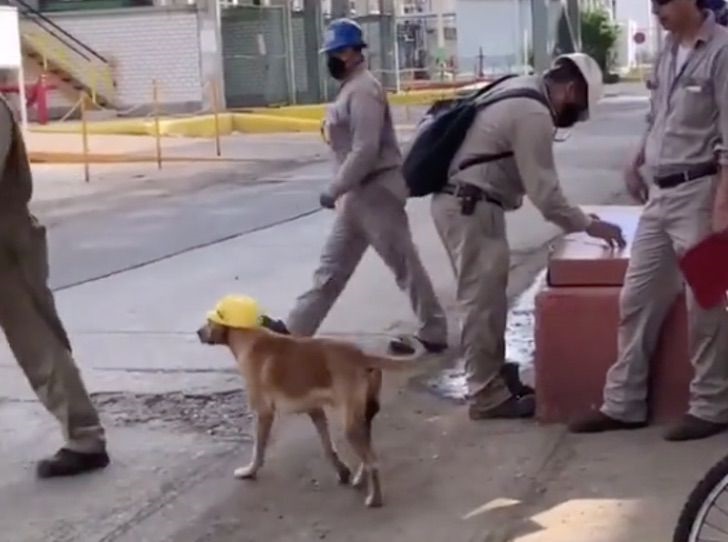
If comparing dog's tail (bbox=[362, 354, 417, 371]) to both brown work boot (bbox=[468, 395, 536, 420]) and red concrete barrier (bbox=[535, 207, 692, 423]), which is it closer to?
red concrete barrier (bbox=[535, 207, 692, 423])

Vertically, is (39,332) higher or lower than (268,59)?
lower

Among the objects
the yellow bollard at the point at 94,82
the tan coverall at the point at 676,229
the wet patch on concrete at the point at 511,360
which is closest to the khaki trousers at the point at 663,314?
the tan coverall at the point at 676,229

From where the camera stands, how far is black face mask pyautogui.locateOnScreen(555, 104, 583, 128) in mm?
6961

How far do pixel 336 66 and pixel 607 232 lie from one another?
6.10 ft

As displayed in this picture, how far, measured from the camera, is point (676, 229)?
6.49 m

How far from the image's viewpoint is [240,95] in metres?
38.6

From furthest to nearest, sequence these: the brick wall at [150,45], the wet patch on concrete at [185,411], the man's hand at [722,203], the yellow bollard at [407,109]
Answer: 1. the brick wall at [150,45]
2. the yellow bollard at [407,109]
3. the wet patch on concrete at [185,411]
4. the man's hand at [722,203]

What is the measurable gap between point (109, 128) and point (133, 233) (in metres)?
15.3

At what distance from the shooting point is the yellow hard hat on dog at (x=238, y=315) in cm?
641

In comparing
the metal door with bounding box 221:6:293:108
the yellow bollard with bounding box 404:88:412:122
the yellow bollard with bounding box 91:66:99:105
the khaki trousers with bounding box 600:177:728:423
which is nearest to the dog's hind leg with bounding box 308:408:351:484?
the khaki trousers with bounding box 600:177:728:423

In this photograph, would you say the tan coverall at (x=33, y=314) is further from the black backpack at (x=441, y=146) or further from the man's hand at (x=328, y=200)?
the man's hand at (x=328, y=200)

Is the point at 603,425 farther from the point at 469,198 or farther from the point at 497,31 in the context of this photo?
the point at 497,31

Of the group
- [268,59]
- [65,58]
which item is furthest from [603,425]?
[268,59]

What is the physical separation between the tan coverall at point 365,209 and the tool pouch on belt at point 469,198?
3.34 ft
